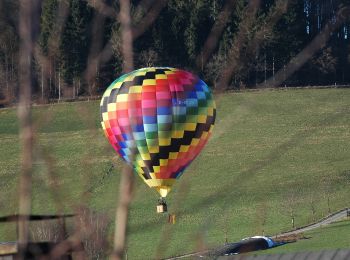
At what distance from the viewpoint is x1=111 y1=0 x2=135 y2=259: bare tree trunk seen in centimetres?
174

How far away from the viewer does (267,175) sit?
47031 millimetres

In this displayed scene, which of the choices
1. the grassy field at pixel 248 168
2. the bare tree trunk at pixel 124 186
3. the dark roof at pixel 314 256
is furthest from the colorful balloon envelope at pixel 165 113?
the bare tree trunk at pixel 124 186

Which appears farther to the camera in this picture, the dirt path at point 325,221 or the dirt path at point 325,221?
the dirt path at point 325,221

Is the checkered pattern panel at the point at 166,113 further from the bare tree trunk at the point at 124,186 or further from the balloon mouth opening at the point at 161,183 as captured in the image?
the bare tree trunk at the point at 124,186

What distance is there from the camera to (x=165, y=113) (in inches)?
960

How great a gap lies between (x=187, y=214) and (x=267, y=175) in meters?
8.71

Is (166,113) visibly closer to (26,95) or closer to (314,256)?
(314,256)

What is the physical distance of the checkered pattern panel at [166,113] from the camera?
2394 cm

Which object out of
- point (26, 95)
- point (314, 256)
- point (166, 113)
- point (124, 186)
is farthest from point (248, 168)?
point (26, 95)

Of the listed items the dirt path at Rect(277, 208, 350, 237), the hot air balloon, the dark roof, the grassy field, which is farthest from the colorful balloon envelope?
the dark roof

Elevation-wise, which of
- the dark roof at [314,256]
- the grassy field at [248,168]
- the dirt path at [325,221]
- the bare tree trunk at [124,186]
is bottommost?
the dirt path at [325,221]

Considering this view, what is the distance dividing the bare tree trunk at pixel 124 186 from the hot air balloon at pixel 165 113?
2126 cm

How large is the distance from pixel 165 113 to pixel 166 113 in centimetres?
7

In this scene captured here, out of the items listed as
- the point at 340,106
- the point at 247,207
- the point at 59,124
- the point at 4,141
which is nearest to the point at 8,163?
the point at 4,141
